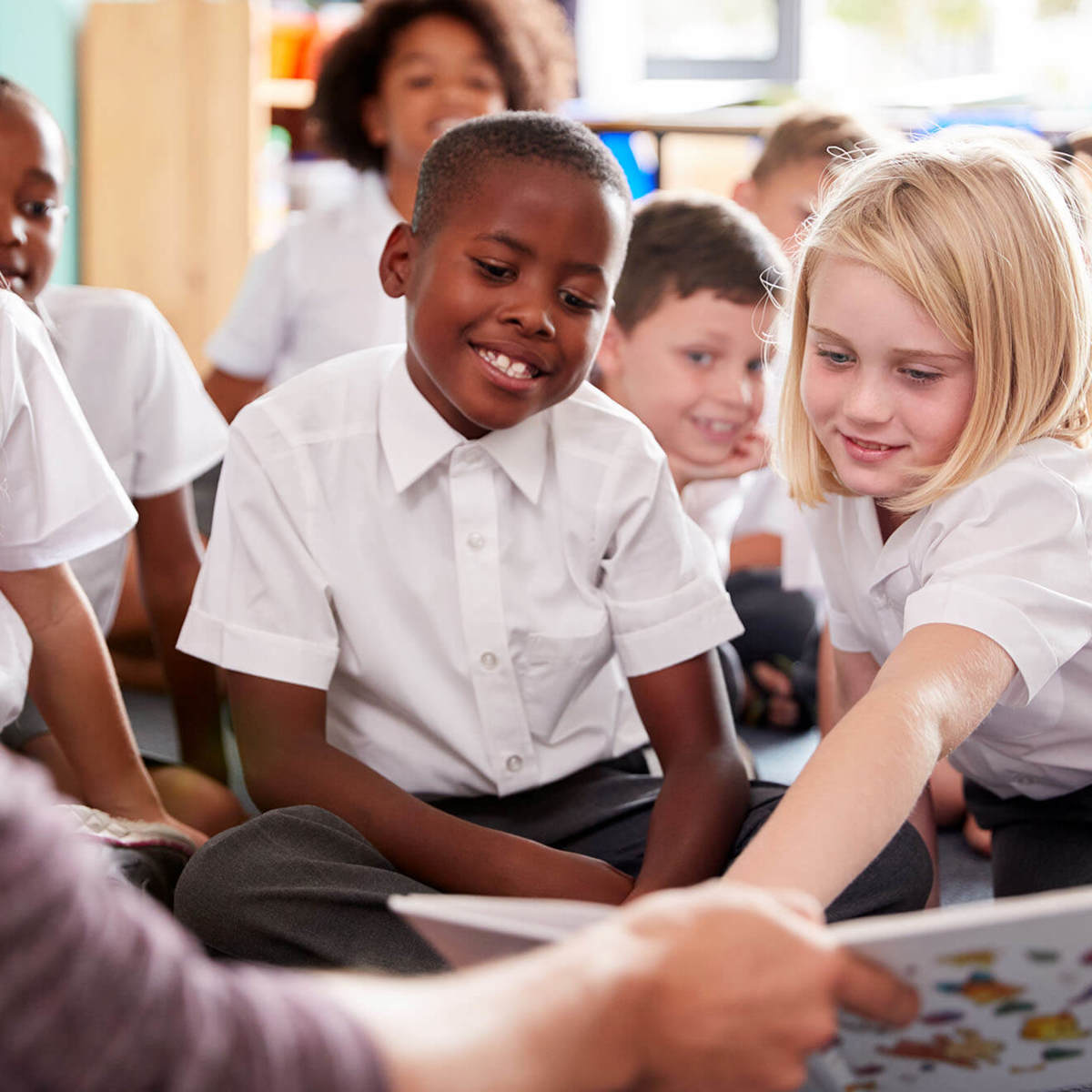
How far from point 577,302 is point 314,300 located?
3.25ft

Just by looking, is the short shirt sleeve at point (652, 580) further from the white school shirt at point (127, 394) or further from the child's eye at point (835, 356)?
the white school shirt at point (127, 394)

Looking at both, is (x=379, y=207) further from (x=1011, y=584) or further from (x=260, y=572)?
(x=1011, y=584)

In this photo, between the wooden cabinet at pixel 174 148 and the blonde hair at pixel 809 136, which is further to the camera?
the wooden cabinet at pixel 174 148

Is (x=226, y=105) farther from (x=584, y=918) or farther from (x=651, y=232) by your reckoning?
(x=584, y=918)

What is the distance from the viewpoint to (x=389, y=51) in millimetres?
1985

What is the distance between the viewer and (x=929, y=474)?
931 mm

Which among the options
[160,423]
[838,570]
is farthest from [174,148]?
[838,570]

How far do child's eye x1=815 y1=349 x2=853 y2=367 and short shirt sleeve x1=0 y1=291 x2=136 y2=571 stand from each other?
529 mm

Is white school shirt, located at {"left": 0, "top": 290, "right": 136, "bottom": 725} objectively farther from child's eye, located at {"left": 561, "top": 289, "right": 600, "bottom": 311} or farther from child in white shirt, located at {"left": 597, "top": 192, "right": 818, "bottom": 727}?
child in white shirt, located at {"left": 597, "top": 192, "right": 818, "bottom": 727}

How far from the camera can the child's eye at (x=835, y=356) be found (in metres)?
0.96

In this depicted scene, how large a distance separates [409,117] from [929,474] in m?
1.20

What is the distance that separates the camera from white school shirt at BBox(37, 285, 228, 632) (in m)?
1.31

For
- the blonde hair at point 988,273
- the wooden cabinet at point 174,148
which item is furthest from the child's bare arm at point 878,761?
the wooden cabinet at point 174,148

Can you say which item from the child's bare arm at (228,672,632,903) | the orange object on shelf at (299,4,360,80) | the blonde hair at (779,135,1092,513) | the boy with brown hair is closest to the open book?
the child's bare arm at (228,672,632,903)
